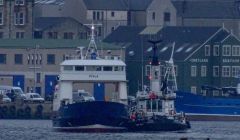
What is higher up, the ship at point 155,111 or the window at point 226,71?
the window at point 226,71

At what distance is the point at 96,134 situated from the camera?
12238 cm

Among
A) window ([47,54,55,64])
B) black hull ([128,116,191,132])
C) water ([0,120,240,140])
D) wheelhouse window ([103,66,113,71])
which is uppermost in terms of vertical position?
window ([47,54,55,64])

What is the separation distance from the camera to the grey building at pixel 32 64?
18075 cm

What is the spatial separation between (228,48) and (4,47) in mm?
26979

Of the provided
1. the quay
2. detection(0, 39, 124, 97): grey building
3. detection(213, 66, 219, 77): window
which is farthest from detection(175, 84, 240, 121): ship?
detection(213, 66, 219, 77): window

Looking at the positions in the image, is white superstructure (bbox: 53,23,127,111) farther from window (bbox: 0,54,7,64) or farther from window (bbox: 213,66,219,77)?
window (bbox: 213,66,219,77)

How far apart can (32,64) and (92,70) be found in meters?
54.3

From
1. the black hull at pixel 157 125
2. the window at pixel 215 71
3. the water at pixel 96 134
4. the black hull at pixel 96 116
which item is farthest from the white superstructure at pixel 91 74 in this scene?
the window at pixel 215 71

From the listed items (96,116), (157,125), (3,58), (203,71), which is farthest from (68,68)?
(203,71)

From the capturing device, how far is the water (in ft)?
383

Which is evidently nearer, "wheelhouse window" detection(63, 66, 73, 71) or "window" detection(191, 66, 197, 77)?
"wheelhouse window" detection(63, 66, 73, 71)

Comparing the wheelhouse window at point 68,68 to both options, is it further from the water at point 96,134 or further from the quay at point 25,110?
the quay at point 25,110

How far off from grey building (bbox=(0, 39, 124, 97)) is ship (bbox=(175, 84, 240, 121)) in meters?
13.4

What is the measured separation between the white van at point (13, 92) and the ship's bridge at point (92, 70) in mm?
38821
